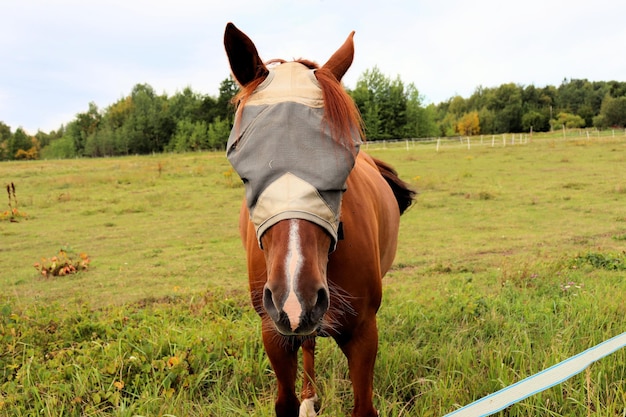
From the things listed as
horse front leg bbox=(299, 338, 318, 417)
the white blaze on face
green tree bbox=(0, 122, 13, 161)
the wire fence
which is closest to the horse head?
the white blaze on face

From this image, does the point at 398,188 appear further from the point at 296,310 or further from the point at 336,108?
the point at 296,310

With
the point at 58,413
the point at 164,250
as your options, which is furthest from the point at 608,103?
the point at 58,413

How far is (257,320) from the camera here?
406 centimetres

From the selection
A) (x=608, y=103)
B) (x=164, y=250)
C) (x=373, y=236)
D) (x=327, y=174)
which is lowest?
(x=164, y=250)

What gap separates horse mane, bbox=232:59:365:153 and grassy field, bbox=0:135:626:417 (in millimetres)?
1623

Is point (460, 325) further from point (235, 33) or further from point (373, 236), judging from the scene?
point (235, 33)

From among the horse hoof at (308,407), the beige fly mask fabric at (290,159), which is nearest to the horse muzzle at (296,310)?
the beige fly mask fabric at (290,159)

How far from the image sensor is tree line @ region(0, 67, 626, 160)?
5303cm

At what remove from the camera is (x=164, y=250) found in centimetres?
897

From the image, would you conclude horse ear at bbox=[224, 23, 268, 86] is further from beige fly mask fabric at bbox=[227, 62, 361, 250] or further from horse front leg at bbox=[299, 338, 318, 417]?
horse front leg at bbox=[299, 338, 318, 417]

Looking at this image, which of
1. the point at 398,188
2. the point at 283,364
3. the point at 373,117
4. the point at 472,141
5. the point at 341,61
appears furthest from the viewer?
the point at 373,117

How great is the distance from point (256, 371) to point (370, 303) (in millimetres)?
1287

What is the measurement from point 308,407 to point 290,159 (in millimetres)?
1803

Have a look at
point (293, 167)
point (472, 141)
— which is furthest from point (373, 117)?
point (293, 167)
